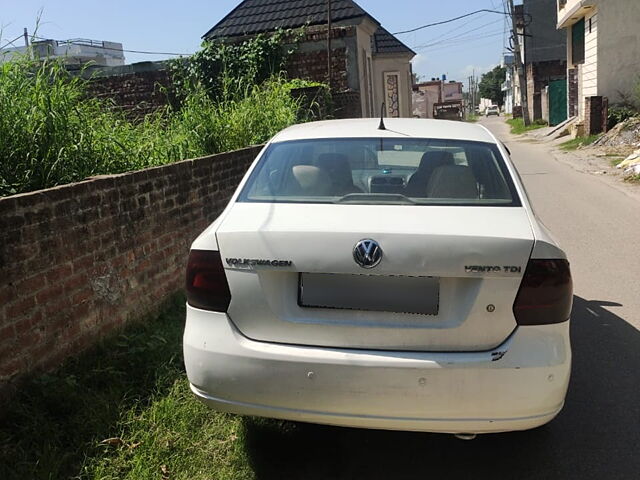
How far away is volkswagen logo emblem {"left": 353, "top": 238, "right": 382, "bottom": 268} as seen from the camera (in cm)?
247

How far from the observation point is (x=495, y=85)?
348 ft

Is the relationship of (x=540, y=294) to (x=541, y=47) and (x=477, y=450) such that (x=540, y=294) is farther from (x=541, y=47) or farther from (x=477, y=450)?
(x=541, y=47)

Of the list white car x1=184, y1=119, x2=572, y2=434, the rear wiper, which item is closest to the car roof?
the rear wiper

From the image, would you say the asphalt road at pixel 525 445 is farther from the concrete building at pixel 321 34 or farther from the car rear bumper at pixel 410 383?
the concrete building at pixel 321 34

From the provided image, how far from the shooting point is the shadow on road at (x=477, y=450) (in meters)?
2.88

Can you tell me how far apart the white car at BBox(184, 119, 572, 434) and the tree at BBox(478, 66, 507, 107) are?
346ft

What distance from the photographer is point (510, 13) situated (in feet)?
121

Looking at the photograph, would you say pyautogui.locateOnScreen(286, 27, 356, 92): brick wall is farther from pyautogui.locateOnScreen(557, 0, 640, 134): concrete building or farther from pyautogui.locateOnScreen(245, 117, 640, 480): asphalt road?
pyautogui.locateOnScreen(245, 117, 640, 480): asphalt road

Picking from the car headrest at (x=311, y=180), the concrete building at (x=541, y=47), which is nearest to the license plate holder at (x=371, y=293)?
the car headrest at (x=311, y=180)

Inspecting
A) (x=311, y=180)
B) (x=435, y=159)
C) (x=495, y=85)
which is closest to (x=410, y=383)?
(x=311, y=180)

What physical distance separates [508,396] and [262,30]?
565 inches

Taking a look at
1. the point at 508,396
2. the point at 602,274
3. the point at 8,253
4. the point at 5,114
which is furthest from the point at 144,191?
the point at 602,274

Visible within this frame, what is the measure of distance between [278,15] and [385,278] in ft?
48.7

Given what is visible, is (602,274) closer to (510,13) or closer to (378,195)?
(378,195)
